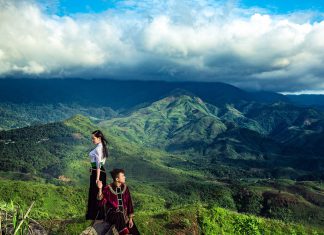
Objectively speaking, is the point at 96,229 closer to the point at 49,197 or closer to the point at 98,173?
the point at 98,173

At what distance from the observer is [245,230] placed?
24922 millimetres

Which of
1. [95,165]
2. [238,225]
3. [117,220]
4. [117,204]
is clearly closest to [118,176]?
[117,204]

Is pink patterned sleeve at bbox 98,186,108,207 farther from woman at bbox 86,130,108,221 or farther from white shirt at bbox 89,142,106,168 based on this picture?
white shirt at bbox 89,142,106,168

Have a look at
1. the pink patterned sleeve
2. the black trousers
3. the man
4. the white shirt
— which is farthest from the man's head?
the white shirt

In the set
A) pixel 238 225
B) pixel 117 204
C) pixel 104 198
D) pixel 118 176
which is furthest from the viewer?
pixel 238 225

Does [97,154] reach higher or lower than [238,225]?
higher

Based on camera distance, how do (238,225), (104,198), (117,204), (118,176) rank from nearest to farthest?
(118,176) < (117,204) < (104,198) < (238,225)

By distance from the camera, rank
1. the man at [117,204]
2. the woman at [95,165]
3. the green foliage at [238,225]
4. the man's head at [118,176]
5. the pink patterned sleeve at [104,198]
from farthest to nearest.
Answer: the green foliage at [238,225] → the woman at [95,165] → the pink patterned sleeve at [104,198] → the man at [117,204] → the man's head at [118,176]

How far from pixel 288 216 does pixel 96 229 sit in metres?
193

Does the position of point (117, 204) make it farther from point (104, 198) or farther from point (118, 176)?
point (118, 176)

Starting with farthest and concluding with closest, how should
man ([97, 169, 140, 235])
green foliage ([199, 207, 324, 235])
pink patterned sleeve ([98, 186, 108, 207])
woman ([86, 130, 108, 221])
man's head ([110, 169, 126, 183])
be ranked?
green foliage ([199, 207, 324, 235]) < woman ([86, 130, 108, 221]) < pink patterned sleeve ([98, 186, 108, 207]) < man ([97, 169, 140, 235]) < man's head ([110, 169, 126, 183])

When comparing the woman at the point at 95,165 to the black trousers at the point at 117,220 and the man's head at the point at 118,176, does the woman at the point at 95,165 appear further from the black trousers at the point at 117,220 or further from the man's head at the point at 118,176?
the man's head at the point at 118,176

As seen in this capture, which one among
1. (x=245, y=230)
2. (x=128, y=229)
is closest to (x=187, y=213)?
(x=245, y=230)

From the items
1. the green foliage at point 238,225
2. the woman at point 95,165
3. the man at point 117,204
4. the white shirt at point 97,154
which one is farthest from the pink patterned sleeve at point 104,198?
the green foliage at point 238,225
